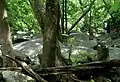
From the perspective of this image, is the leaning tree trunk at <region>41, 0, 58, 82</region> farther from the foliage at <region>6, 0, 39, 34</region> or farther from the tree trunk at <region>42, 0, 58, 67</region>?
the foliage at <region>6, 0, 39, 34</region>

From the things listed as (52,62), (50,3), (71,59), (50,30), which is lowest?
(71,59)

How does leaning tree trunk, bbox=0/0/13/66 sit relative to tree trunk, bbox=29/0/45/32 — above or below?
below

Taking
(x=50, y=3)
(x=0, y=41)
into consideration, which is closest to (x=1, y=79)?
(x=0, y=41)

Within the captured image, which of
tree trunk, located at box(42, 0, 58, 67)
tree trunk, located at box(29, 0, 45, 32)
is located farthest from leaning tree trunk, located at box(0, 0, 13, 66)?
tree trunk, located at box(42, 0, 58, 67)

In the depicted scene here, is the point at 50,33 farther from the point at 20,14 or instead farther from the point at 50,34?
the point at 20,14

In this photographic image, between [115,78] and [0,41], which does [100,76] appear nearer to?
[115,78]

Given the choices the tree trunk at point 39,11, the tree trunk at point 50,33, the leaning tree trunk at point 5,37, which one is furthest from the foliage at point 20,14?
the tree trunk at point 50,33

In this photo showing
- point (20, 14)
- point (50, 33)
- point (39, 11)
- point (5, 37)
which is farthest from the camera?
point (20, 14)

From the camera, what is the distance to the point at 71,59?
24.8ft

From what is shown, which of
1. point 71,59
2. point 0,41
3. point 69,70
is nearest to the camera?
point 69,70

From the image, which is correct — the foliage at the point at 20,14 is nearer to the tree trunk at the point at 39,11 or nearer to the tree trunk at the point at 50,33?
the tree trunk at the point at 39,11

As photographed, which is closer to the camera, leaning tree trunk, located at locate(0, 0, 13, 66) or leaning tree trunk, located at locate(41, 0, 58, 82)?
leaning tree trunk, located at locate(41, 0, 58, 82)

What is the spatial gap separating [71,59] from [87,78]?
125 inches

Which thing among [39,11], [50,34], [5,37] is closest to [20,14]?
[39,11]
